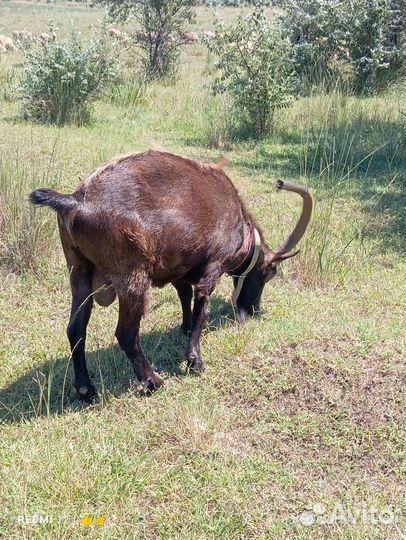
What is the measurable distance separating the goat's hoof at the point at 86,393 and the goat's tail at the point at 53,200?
1.18 metres

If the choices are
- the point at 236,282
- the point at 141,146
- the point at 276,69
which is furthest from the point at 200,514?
the point at 276,69

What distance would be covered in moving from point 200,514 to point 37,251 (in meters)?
3.42

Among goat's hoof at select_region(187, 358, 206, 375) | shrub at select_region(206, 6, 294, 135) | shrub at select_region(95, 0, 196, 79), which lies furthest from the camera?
shrub at select_region(95, 0, 196, 79)

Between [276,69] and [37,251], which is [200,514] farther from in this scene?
[276,69]

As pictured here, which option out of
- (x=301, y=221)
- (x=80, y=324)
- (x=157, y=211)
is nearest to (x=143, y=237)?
(x=157, y=211)

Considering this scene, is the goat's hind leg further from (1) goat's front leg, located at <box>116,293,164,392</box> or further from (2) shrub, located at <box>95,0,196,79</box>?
(2) shrub, located at <box>95,0,196,79</box>

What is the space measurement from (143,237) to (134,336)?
0.66 meters

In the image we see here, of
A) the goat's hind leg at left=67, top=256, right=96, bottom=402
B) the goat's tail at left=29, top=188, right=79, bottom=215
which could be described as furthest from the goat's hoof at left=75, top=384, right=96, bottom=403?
the goat's tail at left=29, top=188, right=79, bottom=215

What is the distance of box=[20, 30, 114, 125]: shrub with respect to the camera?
10727 mm

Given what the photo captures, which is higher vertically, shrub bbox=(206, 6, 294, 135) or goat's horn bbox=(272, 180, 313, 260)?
shrub bbox=(206, 6, 294, 135)

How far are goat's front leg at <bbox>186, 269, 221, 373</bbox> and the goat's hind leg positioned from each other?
71 centimetres

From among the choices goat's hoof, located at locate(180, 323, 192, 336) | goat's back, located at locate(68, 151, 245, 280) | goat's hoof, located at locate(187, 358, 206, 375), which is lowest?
goat's hoof, located at locate(180, 323, 192, 336)

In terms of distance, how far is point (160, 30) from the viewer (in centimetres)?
1515

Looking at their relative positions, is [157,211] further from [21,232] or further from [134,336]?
[21,232]
